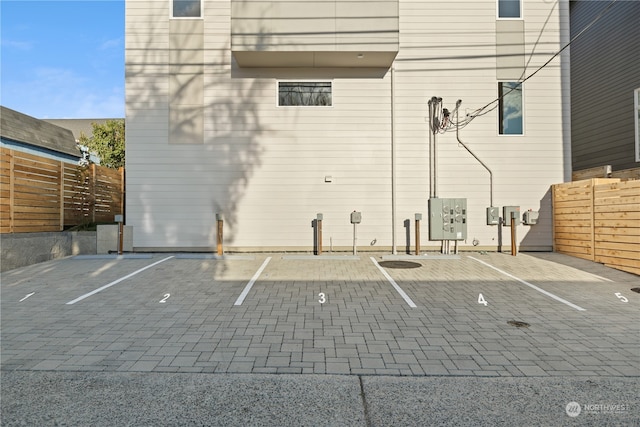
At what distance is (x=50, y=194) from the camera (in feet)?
32.0

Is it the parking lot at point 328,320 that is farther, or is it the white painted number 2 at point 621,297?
the white painted number 2 at point 621,297

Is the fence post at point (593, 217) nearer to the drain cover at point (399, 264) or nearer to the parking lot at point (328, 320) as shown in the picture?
the parking lot at point (328, 320)

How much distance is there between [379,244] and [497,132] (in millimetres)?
5060

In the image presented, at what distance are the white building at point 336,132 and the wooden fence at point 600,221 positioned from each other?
56 centimetres

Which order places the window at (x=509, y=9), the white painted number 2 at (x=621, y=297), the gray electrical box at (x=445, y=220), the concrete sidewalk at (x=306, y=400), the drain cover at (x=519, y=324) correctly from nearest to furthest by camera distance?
the concrete sidewalk at (x=306, y=400)
the drain cover at (x=519, y=324)
the white painted number 2 at (x=621, y=297)
the gray electrical box at (x=445, y=220)
the window at (x=509, y=9)

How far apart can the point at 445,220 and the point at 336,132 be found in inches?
167

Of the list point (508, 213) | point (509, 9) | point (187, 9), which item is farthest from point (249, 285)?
point (509, 9)

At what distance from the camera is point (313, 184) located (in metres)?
10.7

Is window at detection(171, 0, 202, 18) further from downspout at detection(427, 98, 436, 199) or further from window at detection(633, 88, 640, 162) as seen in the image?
window at detection(633, 88, 640, 162)

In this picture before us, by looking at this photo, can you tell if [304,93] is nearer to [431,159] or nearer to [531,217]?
[431,159]

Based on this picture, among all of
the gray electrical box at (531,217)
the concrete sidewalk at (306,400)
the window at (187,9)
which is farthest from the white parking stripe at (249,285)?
the window at (187,9)

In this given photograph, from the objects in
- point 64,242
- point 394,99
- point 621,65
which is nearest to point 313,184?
point 394,99

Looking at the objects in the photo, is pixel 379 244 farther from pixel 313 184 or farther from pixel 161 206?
pixel 161 206

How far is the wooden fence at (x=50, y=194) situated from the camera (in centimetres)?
837
